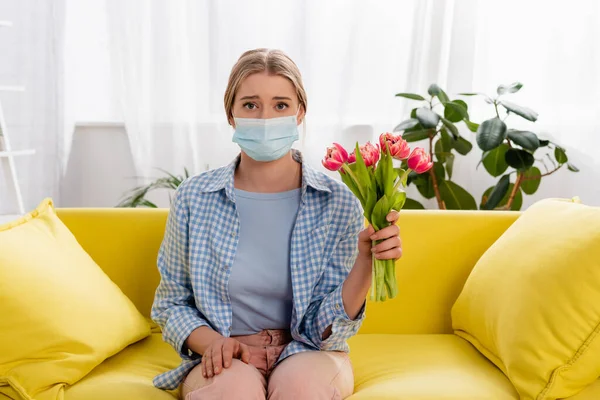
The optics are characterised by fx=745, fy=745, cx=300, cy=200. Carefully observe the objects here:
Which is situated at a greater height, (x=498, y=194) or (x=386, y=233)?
(x=386, y=233)

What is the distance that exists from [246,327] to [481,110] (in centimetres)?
188

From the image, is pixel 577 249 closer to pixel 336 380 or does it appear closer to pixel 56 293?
pixel 336 380

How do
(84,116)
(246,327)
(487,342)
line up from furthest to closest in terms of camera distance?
1. (84,116)
2. (487,342)
3. (246,327)

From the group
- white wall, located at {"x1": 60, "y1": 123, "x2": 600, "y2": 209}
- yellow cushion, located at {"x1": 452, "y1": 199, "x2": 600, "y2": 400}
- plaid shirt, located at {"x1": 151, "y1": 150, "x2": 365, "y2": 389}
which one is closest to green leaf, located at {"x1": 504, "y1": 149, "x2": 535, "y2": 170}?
white wall, located at {"x1": 60, "y1": 123, "x2": 600, "y2": 209}

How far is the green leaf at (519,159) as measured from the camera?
8.93 feet

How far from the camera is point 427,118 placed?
107 inches

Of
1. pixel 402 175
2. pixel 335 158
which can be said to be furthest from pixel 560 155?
pixel 335 158

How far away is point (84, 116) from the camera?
3.44 meters

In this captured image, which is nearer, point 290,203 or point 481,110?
point 290,203

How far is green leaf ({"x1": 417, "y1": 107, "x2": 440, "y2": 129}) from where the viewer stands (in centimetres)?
272

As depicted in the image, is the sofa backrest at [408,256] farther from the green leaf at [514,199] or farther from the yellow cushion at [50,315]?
the green leaf at [514,199]

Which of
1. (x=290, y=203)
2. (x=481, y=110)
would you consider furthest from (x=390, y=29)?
(x=290, y=203)

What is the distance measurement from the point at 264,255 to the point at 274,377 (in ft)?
0.90

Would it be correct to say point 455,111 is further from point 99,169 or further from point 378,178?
point 99,169
